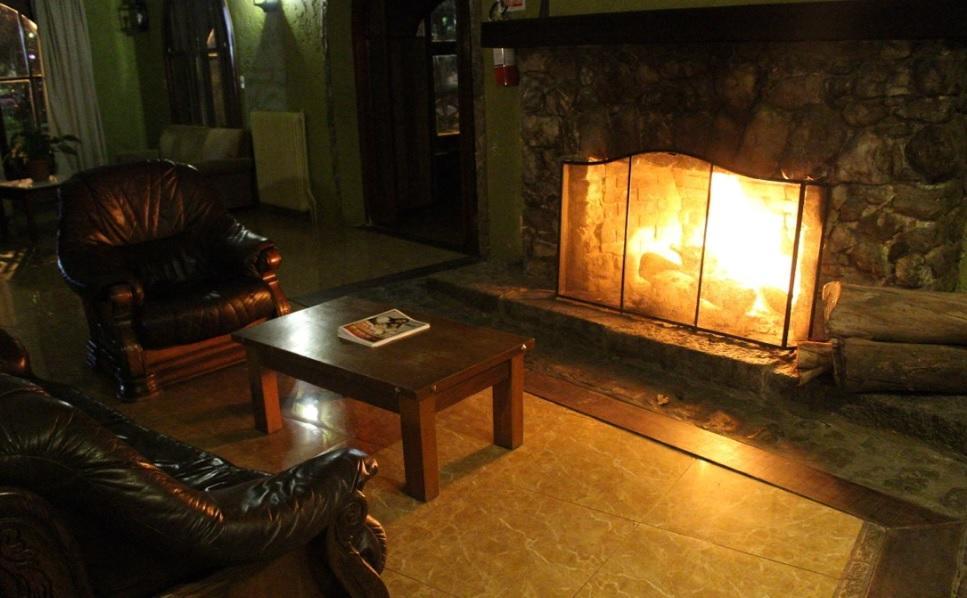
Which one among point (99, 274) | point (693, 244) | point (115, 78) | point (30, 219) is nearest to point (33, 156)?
point (30, 219)

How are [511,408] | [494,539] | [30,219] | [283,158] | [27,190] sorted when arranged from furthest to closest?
[283,158] < [30,219] < [27,190] < [511,408] < [494,539]

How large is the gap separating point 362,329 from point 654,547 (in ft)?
4.27

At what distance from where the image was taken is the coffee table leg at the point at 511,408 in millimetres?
2842

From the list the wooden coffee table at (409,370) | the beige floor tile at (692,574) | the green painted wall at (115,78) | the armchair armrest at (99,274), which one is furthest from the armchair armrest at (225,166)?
the beige floor tile at (692,574)

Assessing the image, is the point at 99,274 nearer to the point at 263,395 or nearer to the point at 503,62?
the point at 263,395

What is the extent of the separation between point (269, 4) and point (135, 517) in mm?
6092

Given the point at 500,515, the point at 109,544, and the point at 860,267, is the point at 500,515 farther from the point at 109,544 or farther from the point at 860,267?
the point at 860,267

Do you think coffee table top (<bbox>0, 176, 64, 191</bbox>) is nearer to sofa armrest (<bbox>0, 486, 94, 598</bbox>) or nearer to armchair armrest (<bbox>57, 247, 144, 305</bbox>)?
armchair armrest (<bbox>57, 247, 144, 305</bbox>)

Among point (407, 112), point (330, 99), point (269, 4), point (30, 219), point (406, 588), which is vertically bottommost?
point (406, 588)

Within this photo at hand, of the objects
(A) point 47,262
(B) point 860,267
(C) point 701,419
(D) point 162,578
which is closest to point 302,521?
(D) point 162,578

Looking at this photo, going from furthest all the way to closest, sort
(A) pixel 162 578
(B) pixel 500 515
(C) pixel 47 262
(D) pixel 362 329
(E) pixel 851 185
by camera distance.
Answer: (C) pixel 47 262 → (E) pixel 851 185 → (D) pixel 362 329 → (B) pixel 500 515 → (A) pixel 162 578

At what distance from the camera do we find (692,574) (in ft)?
7.22

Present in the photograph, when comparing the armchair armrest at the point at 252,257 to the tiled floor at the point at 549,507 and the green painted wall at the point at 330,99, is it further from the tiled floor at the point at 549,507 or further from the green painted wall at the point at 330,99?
the green painted wall at the point at 330,99

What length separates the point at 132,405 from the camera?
3393 mm
